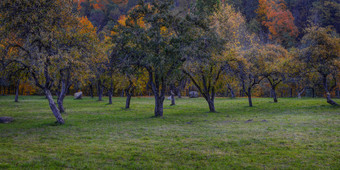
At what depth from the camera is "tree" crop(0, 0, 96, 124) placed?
15.9m

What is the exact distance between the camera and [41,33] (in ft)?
54.7

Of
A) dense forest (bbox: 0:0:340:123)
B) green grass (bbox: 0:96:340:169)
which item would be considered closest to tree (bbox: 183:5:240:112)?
dense forest (bbox: 0:0:340:123)

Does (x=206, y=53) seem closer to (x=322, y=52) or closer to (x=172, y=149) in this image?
(x=172, y=149)

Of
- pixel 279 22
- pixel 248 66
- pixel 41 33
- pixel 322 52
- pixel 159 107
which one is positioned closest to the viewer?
pixel 41 33

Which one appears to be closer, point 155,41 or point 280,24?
point 155,41

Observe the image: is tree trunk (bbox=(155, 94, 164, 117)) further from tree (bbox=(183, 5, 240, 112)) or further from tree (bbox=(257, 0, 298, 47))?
tree (bbox=(257, 0, 298, 47))

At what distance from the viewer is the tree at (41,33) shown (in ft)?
52.1

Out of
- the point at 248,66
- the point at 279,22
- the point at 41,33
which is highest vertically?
the point at 279,22

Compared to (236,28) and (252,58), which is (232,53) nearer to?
(252,58)

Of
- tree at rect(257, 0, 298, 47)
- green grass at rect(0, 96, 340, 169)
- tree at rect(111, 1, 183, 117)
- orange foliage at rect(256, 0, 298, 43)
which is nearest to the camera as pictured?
green grass at rect(0, 96, 340, 169)

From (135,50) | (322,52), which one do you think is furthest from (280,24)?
(135,50)

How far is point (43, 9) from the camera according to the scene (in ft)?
53.4

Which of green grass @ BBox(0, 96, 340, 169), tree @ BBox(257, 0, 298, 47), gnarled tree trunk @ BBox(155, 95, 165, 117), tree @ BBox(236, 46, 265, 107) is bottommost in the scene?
green grass @ BBox(0, 96, 340, 169)

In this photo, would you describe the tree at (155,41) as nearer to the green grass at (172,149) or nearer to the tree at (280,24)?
the green grass at (172,149)
